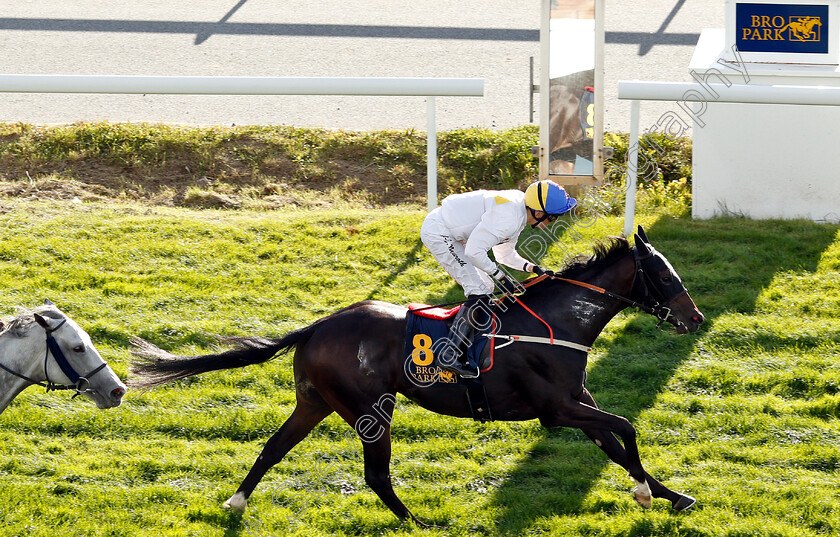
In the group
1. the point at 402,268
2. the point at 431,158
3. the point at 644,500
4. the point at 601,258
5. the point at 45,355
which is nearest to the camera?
the point at 45,355

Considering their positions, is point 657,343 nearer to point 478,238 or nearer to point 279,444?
point 478,238

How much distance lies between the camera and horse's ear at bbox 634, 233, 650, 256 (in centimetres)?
592

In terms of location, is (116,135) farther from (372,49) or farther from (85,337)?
(85,337)

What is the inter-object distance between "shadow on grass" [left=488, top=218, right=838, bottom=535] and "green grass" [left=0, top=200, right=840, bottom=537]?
0.02 meters

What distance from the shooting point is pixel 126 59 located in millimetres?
12273

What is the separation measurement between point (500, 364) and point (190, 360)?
1.81m

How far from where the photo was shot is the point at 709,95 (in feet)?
27.7

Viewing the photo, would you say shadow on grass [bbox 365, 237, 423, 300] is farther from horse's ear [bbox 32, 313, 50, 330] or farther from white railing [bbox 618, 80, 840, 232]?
horse's ear [bbox 32, 313, 50, 330]

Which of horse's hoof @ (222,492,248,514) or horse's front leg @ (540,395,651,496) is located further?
horse's hoof @ (222,492,248,514)

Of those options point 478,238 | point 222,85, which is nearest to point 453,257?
point 478,238

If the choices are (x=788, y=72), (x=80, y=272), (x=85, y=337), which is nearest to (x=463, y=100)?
(x=788, y=72)

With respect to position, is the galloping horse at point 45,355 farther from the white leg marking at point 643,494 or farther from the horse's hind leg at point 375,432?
the white leg marking at point 643,494

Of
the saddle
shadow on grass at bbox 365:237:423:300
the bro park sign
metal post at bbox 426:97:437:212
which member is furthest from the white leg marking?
the bro park sign

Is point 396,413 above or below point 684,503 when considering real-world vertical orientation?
above
